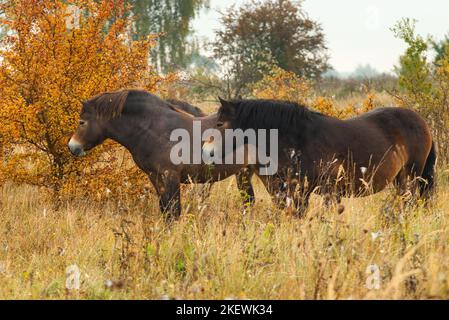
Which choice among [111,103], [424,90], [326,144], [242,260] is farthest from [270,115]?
[424,90]

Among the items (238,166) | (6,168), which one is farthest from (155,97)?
(6,168)

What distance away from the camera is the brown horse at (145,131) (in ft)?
21.9

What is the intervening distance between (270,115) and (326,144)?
2.11 ft

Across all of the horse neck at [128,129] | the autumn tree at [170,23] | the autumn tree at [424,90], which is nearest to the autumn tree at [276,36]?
the autumn tree at [170,23]

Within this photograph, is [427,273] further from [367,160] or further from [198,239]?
[367,160]

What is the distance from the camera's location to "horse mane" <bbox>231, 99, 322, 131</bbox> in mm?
6098

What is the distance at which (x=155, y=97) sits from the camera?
22.6ft

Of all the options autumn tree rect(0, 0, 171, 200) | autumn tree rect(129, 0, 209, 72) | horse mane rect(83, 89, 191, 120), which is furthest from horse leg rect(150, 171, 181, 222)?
autumn tree rect(129, 0, 209, 72)

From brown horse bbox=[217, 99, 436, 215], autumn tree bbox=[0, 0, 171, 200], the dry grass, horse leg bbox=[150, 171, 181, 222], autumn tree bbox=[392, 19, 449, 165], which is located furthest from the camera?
autumn tree bbox=[392, 19, 449, 165]

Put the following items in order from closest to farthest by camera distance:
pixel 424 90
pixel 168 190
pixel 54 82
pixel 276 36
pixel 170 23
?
pixel 168 190, pixel 54 82, pixel 424 90, pixel 276 36, pixel 170 23

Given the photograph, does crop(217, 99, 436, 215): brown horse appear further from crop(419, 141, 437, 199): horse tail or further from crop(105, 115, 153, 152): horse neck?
crop(105, 115, 153, 152): horse neck

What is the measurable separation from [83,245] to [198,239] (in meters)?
1.15

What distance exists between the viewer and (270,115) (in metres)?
6.12

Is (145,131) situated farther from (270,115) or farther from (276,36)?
(276,36)
